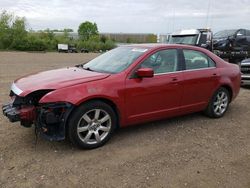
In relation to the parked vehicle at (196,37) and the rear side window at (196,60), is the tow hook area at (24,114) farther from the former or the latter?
the parked vehicle at (196,37)

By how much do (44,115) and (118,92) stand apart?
1141 mm

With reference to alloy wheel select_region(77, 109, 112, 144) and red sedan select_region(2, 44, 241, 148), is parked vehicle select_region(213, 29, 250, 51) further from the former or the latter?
alloy wheel select_region(77, 109, 112, 144)

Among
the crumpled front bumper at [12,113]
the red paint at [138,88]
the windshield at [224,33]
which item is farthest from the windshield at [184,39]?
the crumpled front bumper at [12,113]

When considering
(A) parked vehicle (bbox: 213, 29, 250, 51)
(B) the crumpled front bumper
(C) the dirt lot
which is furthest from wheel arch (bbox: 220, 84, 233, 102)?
(A) parked vehicle (bbox: 213, 29, 250, 51)

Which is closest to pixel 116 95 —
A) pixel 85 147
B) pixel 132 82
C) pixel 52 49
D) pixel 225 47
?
pixel 132 82

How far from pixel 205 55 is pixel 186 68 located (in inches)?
27.4

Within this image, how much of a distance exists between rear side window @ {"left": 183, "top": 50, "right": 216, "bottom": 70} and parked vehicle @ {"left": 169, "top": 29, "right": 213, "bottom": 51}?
8958 mm

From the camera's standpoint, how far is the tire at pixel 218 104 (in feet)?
19.3

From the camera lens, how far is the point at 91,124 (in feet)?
14.2

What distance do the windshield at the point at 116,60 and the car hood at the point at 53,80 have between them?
0.27 metres

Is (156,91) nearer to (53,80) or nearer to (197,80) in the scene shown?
(197,80)

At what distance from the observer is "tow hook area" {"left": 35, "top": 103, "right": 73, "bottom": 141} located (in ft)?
13.1

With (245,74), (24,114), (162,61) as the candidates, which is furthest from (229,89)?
(24,114)

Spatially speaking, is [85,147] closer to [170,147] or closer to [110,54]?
[170,147]
